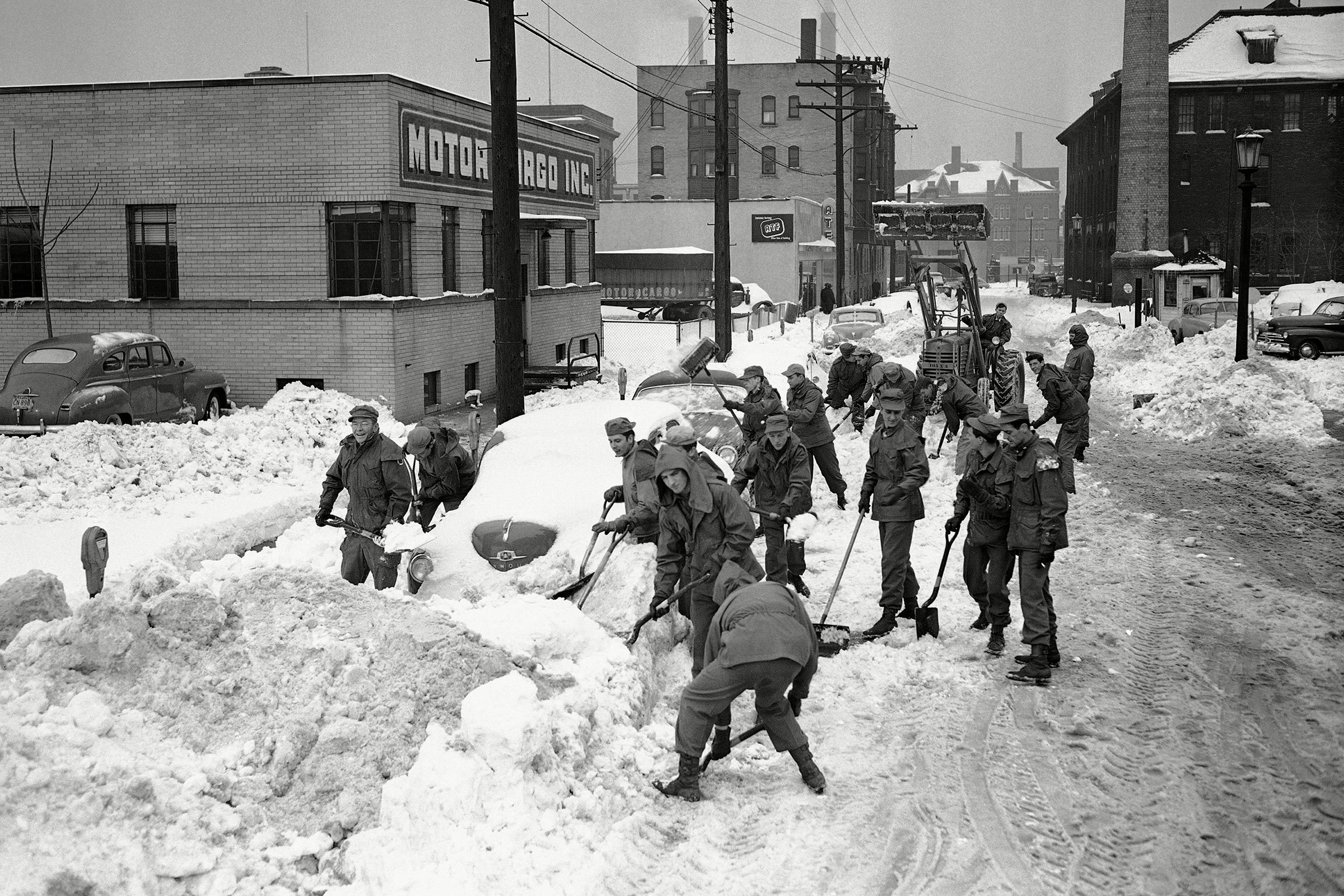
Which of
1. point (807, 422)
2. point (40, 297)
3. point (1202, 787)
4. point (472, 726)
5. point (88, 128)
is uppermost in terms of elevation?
point (88, 128)

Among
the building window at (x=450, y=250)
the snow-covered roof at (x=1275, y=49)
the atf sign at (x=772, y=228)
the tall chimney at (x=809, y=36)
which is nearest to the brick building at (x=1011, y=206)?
the tall chimney at (x=809, y=36)

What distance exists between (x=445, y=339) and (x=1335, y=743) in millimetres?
18384

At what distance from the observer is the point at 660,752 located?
712cm

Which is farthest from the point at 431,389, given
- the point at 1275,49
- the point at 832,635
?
the point at 1275,49

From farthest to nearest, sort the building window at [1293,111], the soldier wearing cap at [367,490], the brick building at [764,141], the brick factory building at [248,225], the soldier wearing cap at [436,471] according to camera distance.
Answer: the brick building at [764,141] < the building window at [1293,111] < the brick factory building at [248,225] < the soldier wearing cap at [436,471] < the soldier wearing cap at [367,490]

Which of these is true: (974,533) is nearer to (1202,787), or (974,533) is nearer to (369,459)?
(1202,787)

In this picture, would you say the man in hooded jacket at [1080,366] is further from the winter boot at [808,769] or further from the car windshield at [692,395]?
the winter boot at [808,769]

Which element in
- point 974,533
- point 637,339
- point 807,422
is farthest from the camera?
point 637,339

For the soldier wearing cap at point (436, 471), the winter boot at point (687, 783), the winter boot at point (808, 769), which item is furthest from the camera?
the soldier wearing cap at point (436, 471)

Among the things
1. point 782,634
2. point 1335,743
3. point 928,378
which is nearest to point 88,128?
point 928,378

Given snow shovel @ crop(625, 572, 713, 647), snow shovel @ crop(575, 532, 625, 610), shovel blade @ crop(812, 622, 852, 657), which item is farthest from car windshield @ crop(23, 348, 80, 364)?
shovel blade @ crop(812, 622, 852, 657)

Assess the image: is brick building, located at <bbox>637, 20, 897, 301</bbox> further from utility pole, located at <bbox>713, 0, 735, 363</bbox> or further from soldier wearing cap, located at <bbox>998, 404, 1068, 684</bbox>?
soldier wearing cap, located at <bbox>998, 404, 1068, 684</bbox>

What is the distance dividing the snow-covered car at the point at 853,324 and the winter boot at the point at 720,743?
27798mm

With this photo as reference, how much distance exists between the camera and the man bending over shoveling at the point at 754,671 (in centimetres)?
634
